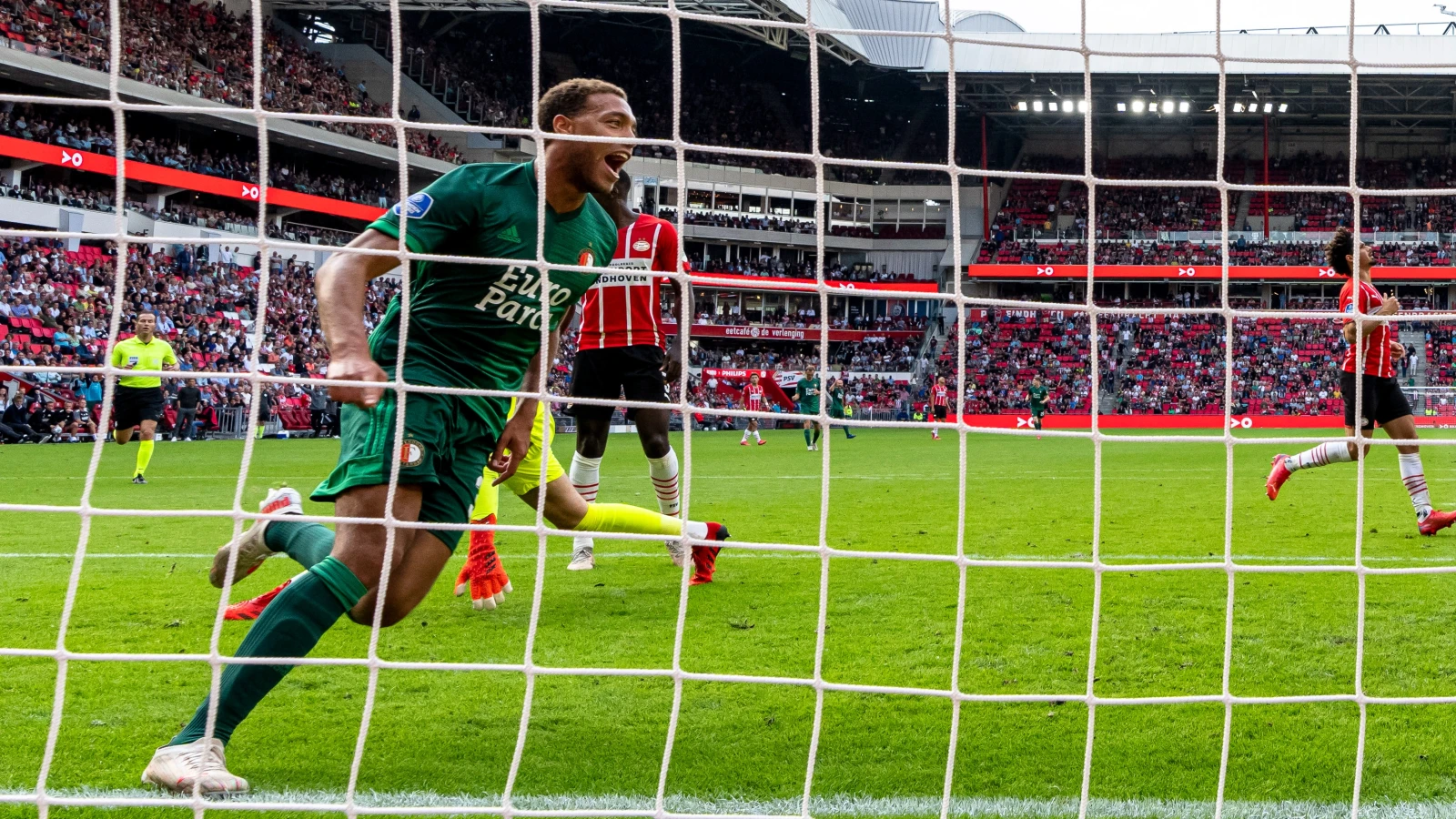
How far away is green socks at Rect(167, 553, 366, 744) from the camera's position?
2.69 m

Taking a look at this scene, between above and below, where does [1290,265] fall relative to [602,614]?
above

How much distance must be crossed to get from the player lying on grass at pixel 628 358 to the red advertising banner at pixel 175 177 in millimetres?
20064

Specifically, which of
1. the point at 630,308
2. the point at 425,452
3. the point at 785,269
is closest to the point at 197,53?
the point at 785,269

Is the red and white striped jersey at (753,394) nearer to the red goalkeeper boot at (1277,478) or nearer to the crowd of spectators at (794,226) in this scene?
the red goalkeeper boot at (1277,478)

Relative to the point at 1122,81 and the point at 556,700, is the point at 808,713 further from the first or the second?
the point at 1122,81

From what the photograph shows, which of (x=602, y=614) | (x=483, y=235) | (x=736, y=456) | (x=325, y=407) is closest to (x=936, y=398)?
(x=736, y=456)

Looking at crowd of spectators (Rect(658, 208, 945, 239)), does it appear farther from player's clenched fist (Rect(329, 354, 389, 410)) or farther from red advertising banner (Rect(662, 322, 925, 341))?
player's clenched fist (Rect(329, 354, 389, 410))

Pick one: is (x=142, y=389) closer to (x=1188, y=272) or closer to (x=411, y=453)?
(x=411, y=453)

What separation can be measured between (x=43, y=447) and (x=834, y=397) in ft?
55.8

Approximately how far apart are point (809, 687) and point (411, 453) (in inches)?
48.8

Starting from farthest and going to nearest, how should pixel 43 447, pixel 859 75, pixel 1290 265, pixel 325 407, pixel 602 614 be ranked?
pixel 859 75 < pixel 1290 265 < pixel 325 407 < pixel 43 447 < pixel 602 614

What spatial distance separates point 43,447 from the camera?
16203 mm

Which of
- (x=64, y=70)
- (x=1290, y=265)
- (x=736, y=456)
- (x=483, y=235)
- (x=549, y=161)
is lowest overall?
(x=736, y=456)

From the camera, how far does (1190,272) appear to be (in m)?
38.4
